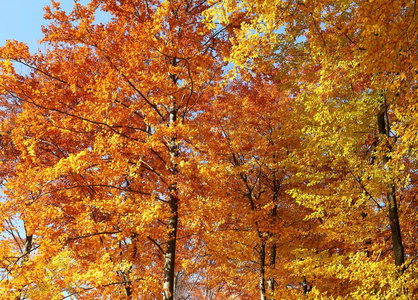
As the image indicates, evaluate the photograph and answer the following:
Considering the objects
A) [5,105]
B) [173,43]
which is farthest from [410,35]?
[5,105]

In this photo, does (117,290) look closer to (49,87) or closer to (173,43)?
(49,87)

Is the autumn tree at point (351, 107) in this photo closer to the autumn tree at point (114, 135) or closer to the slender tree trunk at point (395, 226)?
the slender tree trunk at point (395, 226)

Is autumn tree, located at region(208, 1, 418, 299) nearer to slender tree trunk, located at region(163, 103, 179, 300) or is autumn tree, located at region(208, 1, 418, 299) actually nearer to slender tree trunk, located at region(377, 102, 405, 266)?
slender tree trunk, located at region(377, 102, 405, 266)

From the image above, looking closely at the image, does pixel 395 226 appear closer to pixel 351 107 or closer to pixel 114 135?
pixel 351 107

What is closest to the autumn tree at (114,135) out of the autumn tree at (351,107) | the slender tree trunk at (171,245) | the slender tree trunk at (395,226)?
the slender tree trunk at (171,245)

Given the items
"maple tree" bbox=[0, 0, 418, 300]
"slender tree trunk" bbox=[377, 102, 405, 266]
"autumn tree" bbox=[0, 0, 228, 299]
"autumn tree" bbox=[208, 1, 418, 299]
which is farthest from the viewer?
"slender tree trunk" bbox=[377, 102, 405, 266]

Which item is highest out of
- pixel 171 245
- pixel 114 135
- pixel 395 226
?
pixel 114 135

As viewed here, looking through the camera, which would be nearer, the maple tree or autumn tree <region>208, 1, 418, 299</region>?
autumn tree <region>208, 1, 418, 299</region>

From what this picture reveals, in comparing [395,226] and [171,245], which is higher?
[395,226]

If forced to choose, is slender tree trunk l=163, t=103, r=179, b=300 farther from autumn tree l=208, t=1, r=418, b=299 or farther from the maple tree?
autumn tree l=208, t=1, r=418, b=299

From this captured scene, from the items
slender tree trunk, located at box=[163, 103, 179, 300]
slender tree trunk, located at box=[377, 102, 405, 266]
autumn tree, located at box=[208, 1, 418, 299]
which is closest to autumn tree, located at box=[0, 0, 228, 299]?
slender tree trunk, located at box=[163, 103, 179, 300]

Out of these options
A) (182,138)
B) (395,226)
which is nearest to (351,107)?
(395,226)

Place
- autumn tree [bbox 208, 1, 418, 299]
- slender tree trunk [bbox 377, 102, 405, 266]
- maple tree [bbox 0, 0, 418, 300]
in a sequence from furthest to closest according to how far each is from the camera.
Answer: slender tree trunk [bbox 377, 102, 405, 266], maple tree [bbox 0, 0, 418, 300], autumn tree [bbox 208, 1, 418, 299]

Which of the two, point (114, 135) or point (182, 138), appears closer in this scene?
point (114, 135)
